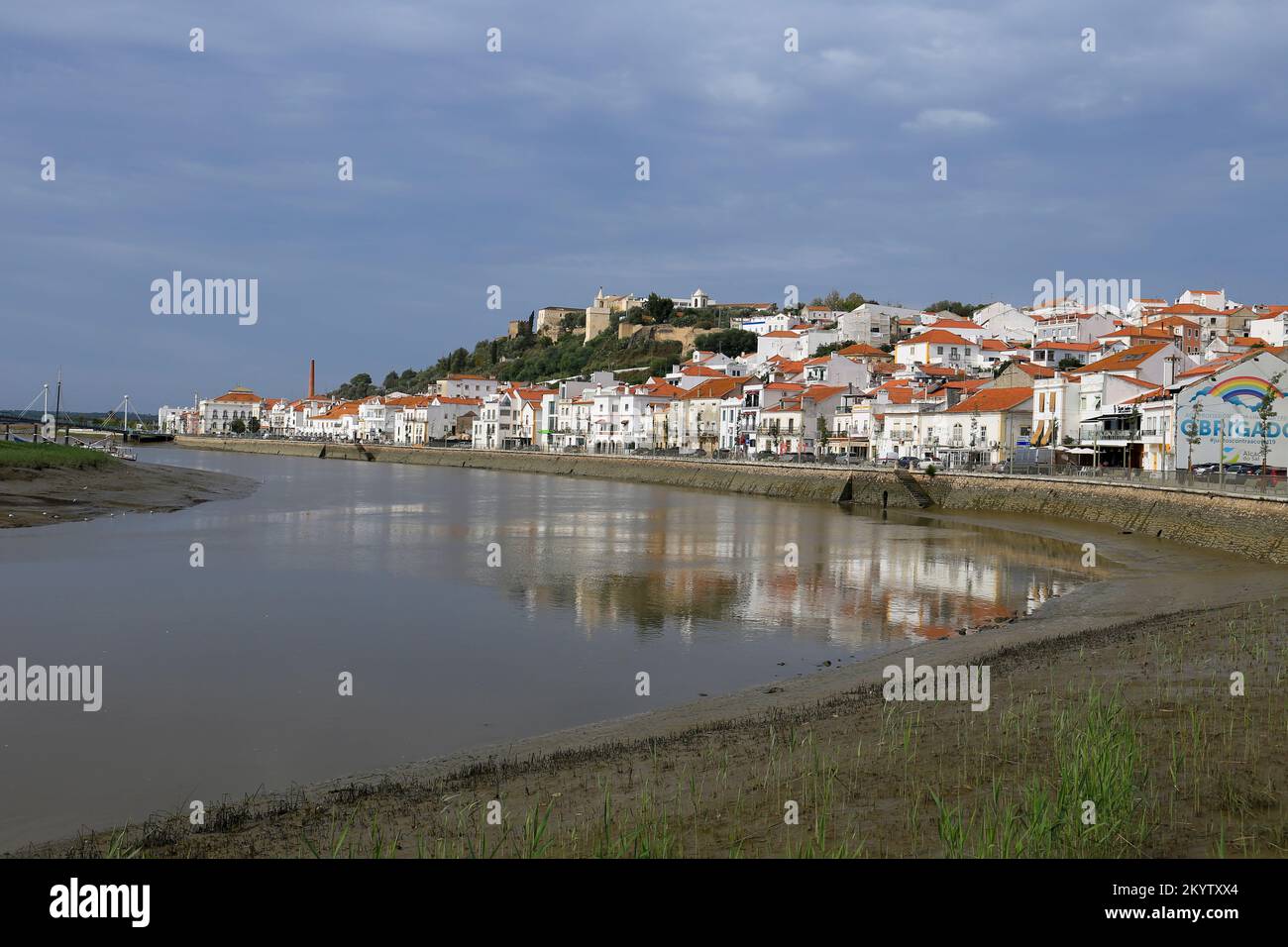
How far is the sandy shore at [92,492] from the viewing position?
3781 cm

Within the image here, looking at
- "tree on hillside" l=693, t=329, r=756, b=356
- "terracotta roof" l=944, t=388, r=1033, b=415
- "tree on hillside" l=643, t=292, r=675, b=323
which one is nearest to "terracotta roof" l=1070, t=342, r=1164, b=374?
"terracotta roof" l=944, t=388, r=1033, b=415

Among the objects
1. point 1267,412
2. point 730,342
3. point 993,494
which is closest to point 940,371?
point 993,494

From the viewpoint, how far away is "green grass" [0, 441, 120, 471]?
47.3 meters

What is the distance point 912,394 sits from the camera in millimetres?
77750

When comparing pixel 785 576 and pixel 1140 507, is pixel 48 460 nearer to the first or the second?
pixel 785 576

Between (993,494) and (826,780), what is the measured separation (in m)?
46.0

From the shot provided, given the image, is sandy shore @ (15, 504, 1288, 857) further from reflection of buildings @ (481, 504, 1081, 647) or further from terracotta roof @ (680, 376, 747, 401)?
terracotta roof @ (680, 376, 747, 401)

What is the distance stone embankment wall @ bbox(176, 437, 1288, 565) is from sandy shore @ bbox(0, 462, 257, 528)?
106 feet

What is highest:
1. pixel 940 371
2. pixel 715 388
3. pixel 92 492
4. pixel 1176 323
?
pixel 1176 323

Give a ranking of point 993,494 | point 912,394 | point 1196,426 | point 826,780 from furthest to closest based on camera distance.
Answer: point 912,394, point 993,494, point 1196,426, point 826,780

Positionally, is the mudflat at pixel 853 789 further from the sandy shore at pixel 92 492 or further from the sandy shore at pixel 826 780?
the sandy shore at pixel 92 492

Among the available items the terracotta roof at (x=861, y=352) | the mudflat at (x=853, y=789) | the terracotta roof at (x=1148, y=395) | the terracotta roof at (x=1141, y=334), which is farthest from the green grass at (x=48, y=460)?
the terracotta roof at (x=1141, y=334)
